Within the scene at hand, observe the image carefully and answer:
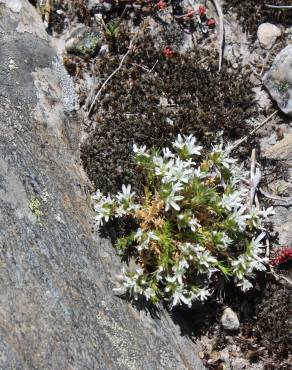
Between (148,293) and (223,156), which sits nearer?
(148,293)

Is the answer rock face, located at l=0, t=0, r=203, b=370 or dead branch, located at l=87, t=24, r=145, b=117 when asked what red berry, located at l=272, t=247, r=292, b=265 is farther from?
dead branch, located at l=87, t=24, r=145, b=117

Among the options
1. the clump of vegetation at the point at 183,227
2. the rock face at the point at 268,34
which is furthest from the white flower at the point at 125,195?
the rock face at the point at 268,34

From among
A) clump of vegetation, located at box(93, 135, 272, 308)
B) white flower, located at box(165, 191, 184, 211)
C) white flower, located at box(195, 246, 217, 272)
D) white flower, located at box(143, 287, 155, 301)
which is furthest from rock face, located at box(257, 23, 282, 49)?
white flower, located at box(143, 287, 155, 301)

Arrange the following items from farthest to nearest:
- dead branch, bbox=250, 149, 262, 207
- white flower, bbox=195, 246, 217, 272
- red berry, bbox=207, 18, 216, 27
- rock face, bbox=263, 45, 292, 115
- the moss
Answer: red berry, bbox=207, 18, 216, 27 → rock face, bbox=263, 45, 292, 115 → the moss → dead branch, bbox=250, 149, 262, 207 → white flower, bbox=195, 246, 217, 272

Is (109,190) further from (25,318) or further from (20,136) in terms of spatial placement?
(25,318)

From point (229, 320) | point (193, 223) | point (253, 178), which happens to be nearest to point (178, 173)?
point (193, 223)

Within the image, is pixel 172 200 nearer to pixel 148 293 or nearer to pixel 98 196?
pixel 98 196
